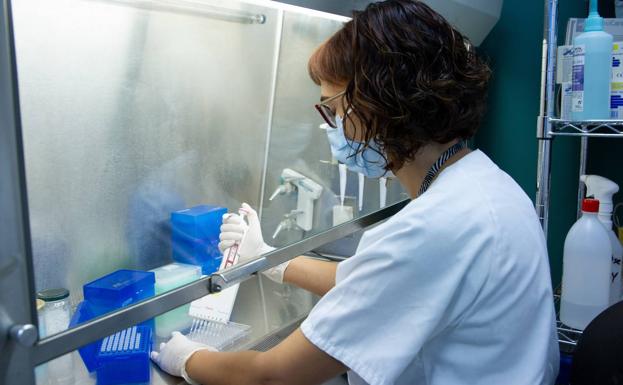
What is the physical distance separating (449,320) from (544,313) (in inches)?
8.1

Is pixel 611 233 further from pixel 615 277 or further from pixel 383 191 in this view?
pixel 383 191

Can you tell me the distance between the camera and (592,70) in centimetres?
140

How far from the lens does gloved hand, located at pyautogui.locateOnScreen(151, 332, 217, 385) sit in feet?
3.32

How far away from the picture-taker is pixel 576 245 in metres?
1.46

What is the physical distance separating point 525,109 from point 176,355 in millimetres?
1543

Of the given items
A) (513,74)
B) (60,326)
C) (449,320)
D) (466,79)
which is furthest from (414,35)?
(513,74)

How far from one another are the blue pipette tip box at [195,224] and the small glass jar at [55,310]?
1.16 ft

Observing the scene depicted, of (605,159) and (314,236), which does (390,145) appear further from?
(605,159)

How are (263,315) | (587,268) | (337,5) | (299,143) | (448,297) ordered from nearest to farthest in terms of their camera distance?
(448,297)
(337,5)
(263,315)
(587,268)
(299,143)

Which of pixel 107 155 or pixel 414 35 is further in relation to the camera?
pixel 107 155

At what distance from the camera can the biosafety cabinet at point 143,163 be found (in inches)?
27.8

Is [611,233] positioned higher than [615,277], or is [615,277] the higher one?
[611,233]

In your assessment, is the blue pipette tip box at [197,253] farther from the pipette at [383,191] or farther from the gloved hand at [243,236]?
the pipette at [383,191]

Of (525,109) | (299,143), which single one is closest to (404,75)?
(299,143)
